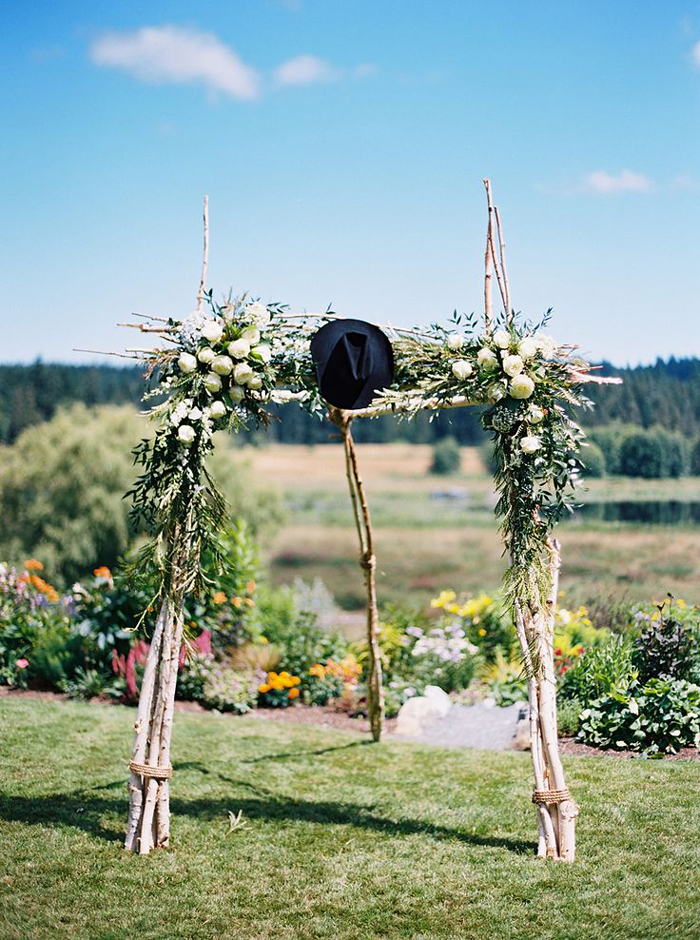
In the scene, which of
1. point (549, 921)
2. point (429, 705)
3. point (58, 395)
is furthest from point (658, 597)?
point (58, 395)

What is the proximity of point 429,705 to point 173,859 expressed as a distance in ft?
10.7

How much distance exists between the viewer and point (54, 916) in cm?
356

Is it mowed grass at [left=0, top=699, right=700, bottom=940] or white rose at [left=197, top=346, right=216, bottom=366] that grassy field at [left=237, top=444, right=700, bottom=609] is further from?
white rose at [left=197, top=346, right=216, bottom=366]

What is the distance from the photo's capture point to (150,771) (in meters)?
4.15

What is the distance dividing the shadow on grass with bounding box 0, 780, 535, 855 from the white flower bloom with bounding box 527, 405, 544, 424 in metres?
2.08

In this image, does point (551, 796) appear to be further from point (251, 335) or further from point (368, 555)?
point (251, 335)

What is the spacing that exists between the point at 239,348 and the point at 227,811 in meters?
2.57

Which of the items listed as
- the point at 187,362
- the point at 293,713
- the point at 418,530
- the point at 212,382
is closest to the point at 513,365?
the point at 212,382

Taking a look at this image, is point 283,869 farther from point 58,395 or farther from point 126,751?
point 58,395

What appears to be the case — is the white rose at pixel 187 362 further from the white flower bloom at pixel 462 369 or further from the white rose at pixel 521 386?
the white rose at pixel 521 386

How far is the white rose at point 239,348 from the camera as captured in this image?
433 centimetres

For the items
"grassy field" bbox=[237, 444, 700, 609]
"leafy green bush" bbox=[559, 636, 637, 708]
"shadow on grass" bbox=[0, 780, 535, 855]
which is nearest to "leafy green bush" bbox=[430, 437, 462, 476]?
"grassy field" bbox=[237, 444, 700, 609]

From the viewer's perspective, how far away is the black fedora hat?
14.8 feet

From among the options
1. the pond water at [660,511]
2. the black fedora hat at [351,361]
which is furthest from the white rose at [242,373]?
the pond water at [660,511]
